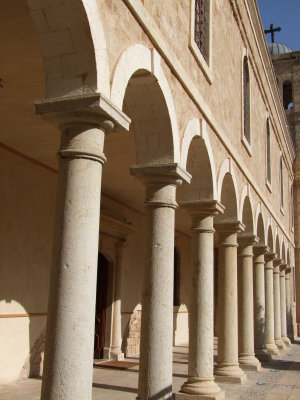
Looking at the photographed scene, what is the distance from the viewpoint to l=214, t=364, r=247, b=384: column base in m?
9.50

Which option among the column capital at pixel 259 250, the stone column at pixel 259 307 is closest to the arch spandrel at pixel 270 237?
the column capital at pixel 259 250

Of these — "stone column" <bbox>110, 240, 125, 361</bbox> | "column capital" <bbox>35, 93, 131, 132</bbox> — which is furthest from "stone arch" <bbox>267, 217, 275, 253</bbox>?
"column capital" <bbox>35, 93, 131, 132</bbox>

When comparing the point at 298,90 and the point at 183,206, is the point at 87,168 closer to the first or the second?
the point at 183,206

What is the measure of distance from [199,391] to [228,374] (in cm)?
223

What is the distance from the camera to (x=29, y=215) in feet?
31.1

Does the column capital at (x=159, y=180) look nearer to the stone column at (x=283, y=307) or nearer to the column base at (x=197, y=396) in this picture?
the column base at (x=197, y=396)

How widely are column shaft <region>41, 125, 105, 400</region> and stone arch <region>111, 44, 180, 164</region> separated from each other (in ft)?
5.44

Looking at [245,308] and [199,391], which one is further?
[245,308]

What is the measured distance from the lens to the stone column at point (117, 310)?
1250 cm

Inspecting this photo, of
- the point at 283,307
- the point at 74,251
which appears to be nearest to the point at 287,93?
the point at 283,307

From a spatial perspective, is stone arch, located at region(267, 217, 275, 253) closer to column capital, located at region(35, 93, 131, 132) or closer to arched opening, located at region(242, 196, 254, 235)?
arched opening, located at region(242, 196, 254, 235)

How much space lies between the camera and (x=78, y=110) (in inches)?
167

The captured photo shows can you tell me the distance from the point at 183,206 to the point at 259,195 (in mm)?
6200

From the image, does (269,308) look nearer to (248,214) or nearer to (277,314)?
(277,314)
